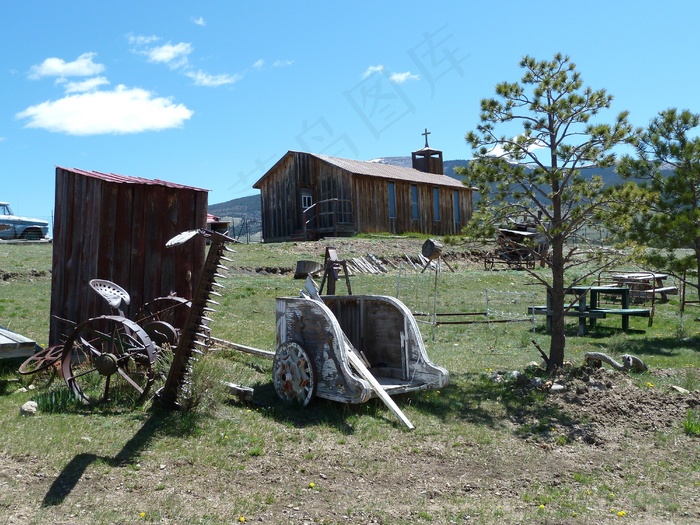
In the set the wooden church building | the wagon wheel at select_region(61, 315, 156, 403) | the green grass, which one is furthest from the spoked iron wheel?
the wooden church building

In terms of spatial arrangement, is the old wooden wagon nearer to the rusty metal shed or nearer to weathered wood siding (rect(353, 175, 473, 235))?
the rusty metal shed

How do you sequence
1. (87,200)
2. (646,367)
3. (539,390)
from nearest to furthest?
(539,390) → (87,200) → (646,367)

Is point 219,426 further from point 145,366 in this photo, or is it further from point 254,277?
point 254,277

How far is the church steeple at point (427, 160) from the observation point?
44.5 m

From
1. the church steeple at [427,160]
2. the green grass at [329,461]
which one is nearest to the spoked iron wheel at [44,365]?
the green grass at [329,461]

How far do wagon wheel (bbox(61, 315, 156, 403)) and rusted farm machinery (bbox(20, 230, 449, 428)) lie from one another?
11 millimetres

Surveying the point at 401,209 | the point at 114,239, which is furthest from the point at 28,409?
the point at 401,209

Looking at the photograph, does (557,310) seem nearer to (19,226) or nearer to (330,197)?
(330,197)

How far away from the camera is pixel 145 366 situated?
7.51 metres

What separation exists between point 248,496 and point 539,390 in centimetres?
449

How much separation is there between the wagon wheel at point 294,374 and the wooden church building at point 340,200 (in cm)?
2543

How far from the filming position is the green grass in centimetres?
486

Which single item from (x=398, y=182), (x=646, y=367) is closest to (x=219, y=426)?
(x=646, y=367)

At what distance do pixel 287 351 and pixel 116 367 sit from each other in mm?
1892
